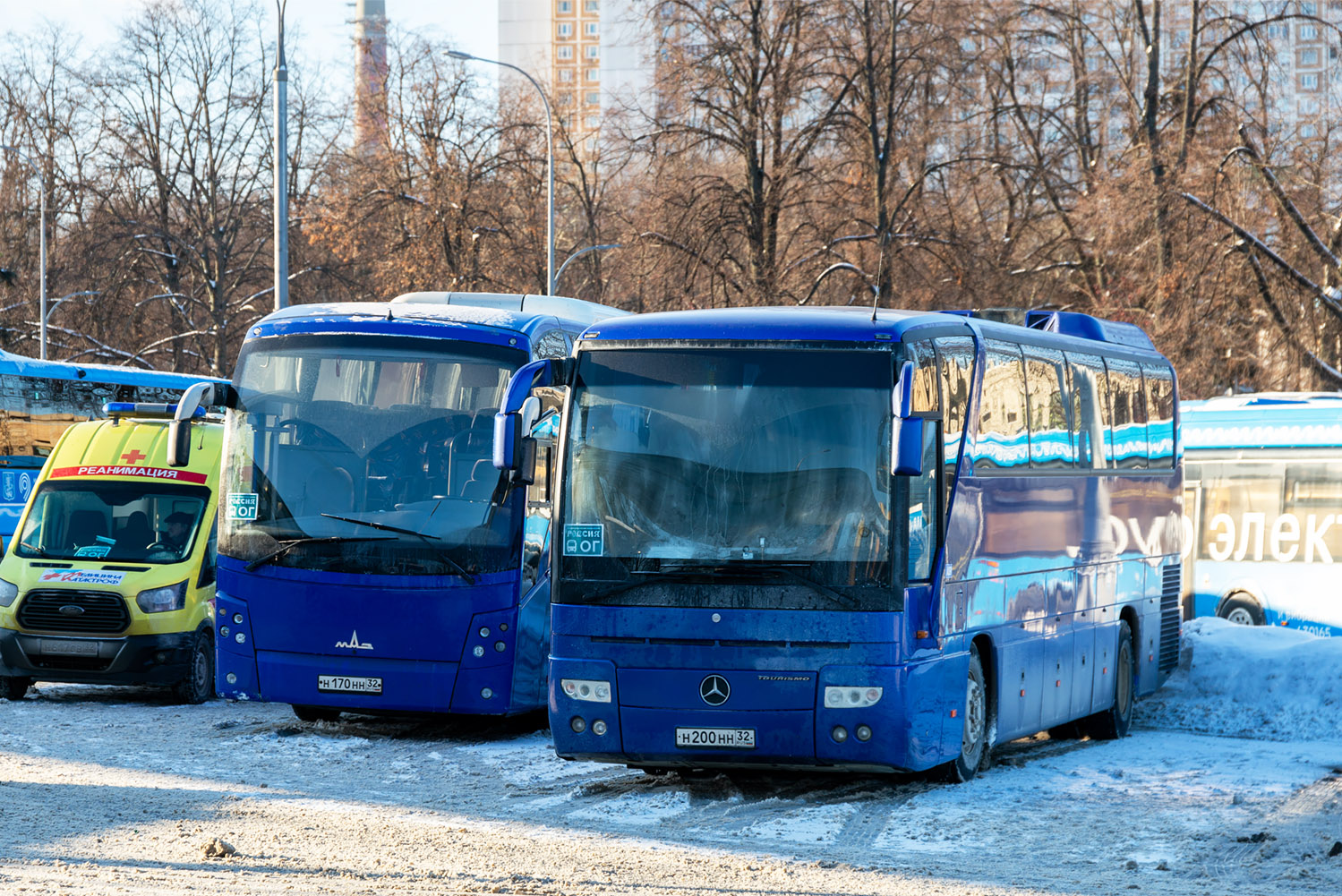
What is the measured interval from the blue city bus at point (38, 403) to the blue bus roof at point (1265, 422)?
1429cm

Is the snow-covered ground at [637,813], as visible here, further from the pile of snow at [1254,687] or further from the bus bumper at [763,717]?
the bus bumper at [763,717]

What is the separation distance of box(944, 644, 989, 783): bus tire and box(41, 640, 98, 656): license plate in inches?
311

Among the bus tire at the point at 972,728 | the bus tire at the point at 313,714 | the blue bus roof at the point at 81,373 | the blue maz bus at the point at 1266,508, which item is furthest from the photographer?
the blue bus roof at the point at 81,373

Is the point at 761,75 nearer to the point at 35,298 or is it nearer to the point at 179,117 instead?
the point at 179,117

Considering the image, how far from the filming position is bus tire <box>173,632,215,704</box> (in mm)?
15719

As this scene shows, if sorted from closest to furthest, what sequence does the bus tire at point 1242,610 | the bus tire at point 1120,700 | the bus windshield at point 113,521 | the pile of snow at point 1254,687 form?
the pile of snow at point 1254,687, the bus tire at point 1120,700, the bus windshield at point 113,521, the bus tire at point 1242,610

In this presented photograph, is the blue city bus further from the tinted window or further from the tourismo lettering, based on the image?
the tinted window

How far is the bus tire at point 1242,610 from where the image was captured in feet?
66.2

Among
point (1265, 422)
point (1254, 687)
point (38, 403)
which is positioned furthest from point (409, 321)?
point (38, 403)

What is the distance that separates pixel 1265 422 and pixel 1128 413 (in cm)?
667

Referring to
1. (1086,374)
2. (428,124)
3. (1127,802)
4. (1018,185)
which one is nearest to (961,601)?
(1127,802)

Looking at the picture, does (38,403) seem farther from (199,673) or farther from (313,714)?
(313,714)

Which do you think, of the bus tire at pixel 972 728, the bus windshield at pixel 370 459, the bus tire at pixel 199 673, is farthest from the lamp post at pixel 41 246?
the bus tire at pixel 972 728

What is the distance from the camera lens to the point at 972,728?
37.3ft
